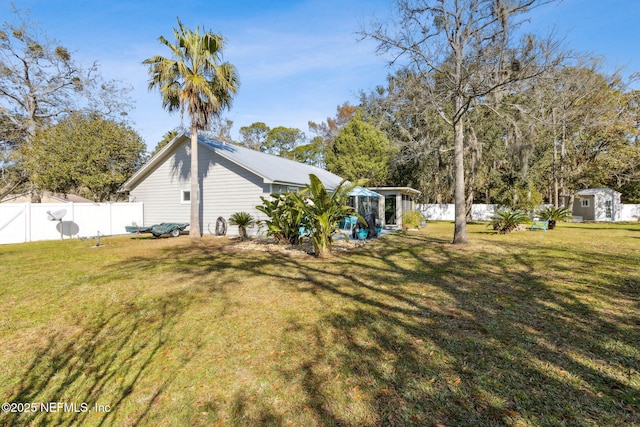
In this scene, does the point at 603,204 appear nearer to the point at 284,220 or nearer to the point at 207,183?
the point at 284,220

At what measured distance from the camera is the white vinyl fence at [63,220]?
12.5m

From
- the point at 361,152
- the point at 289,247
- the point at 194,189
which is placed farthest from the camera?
the point at 361,152

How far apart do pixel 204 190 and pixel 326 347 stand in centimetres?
1292

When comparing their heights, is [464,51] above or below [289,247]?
above

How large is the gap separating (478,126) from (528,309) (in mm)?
21655

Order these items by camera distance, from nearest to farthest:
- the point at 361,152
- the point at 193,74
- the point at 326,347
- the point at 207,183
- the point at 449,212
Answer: the point at 326,347, the point at 193,74, the point at 207,183, the point at 361,152, the point at 449,212

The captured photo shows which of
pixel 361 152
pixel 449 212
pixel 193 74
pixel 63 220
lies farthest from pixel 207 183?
pixel 449 212

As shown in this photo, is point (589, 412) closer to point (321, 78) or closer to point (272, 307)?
point (272, 307)

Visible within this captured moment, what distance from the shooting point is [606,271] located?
6523 millimetres

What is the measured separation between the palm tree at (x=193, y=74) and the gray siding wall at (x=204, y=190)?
6.96 ft

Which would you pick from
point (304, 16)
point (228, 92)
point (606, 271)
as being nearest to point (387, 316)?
point (606, 271)

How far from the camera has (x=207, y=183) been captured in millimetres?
14602

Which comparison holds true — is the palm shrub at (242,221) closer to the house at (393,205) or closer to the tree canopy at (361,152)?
the house at (393,205)

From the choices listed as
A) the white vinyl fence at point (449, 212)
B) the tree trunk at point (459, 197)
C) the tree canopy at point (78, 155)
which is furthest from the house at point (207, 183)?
the white vinyl fence at point (449, 212)
